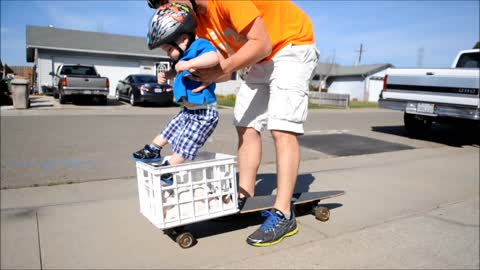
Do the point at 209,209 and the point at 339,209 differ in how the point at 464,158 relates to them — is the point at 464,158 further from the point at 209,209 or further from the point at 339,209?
the point at 209,209

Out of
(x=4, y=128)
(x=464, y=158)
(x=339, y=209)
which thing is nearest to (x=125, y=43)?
(x=4, y=128)

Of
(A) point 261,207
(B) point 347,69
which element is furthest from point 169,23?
(B) point 347,69

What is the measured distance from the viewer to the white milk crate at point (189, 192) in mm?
2227

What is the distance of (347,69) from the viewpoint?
47406 mm

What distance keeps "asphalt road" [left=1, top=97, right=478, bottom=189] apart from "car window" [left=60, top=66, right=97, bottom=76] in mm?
4511

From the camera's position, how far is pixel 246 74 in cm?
271

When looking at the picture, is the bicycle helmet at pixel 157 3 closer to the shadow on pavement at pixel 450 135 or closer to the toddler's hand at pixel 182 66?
the toddler's hand at pixel 182 66

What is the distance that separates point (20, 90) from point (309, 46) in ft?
39.4

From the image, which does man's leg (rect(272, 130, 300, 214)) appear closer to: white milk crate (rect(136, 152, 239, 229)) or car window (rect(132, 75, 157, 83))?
white milk crate (rect(136, 152, 239, 229))

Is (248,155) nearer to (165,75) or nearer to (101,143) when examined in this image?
(165,75)

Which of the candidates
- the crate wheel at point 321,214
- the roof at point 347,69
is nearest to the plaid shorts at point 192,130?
the crate wheel at point 321,214

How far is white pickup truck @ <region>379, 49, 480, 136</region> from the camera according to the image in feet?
26.2

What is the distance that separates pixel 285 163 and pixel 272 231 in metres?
0.47

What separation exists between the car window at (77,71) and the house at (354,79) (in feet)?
96.8
